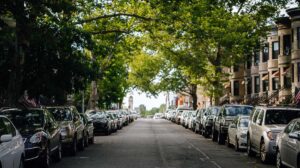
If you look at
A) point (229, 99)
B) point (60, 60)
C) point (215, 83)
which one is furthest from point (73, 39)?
point (229, 99)

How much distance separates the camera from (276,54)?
2158 inches

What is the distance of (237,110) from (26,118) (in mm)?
13696

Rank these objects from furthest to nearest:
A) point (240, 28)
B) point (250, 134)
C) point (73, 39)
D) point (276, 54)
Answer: point (276, 54)
point (240, 28)
point (73, 39)
point (250, 134)

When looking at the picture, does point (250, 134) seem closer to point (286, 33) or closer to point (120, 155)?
point (120, 155)

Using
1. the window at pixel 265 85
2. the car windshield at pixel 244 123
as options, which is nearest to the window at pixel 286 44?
the window at pixel 265 85

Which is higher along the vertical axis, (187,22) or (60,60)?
(187,22)

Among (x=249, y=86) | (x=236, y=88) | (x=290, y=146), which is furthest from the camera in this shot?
(x=236, y=88)

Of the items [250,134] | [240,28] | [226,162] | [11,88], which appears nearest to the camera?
[226,162]

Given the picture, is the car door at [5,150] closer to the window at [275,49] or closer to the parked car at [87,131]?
the parked car at [87,131]

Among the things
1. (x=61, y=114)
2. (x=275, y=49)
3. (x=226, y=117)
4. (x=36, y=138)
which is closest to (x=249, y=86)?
(x=275, y=49)

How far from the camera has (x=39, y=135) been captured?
14.9m

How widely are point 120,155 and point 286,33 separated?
3453cm

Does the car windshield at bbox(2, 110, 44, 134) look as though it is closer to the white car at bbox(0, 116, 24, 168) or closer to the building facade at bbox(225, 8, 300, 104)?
the white car at bbox(0, 116, 24, 168)

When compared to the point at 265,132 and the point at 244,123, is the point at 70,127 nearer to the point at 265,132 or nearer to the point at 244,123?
the point at 265,132
